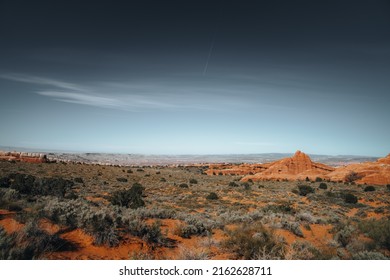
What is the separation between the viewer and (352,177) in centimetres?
3494

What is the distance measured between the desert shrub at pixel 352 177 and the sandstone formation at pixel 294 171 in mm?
4236

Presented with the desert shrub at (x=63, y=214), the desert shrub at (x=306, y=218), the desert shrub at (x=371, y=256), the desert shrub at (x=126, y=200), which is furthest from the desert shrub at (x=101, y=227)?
the desert shrub at (x=306, y=218)

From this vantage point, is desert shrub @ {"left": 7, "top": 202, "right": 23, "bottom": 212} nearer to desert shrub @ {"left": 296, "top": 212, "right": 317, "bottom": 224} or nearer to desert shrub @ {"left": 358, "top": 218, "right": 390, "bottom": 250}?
desert shrub @ {"left": 358, "top": 218, "right": 390, "bottom": 250}

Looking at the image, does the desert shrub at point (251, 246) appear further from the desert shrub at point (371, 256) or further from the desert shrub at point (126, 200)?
the desert shrub at point (126, 200)

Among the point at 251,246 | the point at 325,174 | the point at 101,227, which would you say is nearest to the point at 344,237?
the point at 251,246

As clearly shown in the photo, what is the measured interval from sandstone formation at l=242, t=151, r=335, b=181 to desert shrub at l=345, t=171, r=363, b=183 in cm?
424

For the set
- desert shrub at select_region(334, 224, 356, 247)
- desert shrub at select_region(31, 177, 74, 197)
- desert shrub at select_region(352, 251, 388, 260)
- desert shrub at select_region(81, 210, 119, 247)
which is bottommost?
desert shrub at select_region(334, 224, 356, 247)

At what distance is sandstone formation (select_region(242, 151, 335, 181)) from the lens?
127ft

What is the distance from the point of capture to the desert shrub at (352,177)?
114ft

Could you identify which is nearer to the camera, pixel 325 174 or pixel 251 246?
pixel 251 246

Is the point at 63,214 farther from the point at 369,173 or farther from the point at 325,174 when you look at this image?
the point at 325,174

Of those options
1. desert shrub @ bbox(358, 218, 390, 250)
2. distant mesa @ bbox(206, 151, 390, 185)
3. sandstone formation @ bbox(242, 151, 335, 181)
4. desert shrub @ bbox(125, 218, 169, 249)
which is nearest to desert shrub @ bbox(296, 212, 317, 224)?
desert shrub @ bbox(358, 218, 390, 250)

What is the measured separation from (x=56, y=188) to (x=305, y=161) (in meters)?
43.4

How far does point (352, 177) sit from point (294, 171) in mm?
9879
